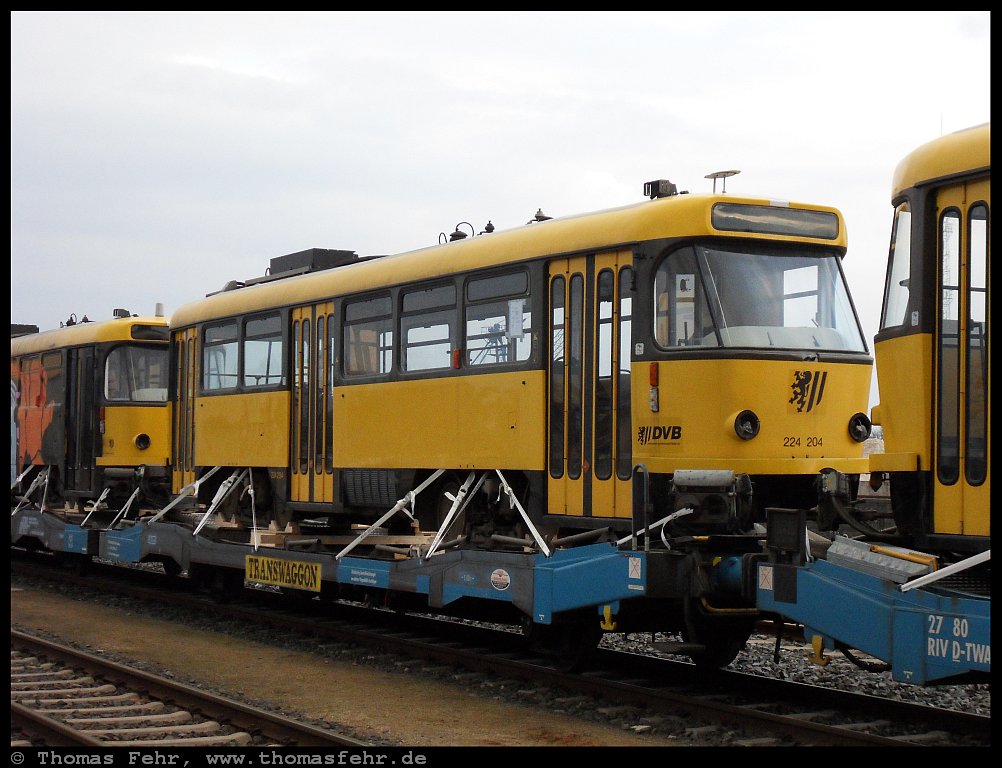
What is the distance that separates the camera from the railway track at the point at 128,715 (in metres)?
8.70

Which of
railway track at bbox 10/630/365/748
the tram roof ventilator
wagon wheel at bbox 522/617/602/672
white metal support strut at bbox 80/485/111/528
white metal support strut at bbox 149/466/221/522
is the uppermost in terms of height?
→ the tram roof ventilator

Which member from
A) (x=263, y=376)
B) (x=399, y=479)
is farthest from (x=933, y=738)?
(x=263, y=376)

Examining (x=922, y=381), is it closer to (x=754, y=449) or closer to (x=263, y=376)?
(x=754, y=449)

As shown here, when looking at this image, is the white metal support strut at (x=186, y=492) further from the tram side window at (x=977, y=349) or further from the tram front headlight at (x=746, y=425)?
the tram side window at (x=977, y=349)

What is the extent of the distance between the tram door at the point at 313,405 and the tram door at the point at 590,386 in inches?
153

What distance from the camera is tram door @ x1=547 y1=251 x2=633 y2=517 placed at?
1053 centimetres

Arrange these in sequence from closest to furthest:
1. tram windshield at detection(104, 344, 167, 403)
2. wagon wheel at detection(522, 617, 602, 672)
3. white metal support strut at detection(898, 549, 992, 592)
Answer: white metal support strut at detection(898, 549, 992, 592), wagon wheel at detection(522, 617, 602, 672), tram windshield at detection(104, 344, 167, 403)

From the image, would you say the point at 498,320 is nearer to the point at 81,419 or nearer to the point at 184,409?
the point at 184,409

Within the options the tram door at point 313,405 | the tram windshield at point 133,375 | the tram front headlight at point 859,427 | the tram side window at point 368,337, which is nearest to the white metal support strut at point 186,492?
the tram door at point 313,405

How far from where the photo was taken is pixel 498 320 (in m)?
11.8

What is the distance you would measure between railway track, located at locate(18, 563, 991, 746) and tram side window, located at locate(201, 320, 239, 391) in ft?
10.5

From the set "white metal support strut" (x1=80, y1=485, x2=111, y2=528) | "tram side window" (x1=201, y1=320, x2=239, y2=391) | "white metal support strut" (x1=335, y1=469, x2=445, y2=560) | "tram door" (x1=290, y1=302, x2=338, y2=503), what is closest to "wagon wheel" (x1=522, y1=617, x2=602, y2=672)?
"white metal support strut" (x1=335, y1=469, x2=445, y2=560)

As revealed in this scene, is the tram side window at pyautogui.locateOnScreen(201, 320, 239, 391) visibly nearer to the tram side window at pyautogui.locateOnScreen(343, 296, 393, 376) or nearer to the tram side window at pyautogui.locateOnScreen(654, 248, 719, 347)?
the tram side window at pyautogui.locateOnScreen(343, 296, 393, 376)

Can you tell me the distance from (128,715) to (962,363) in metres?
6.54
